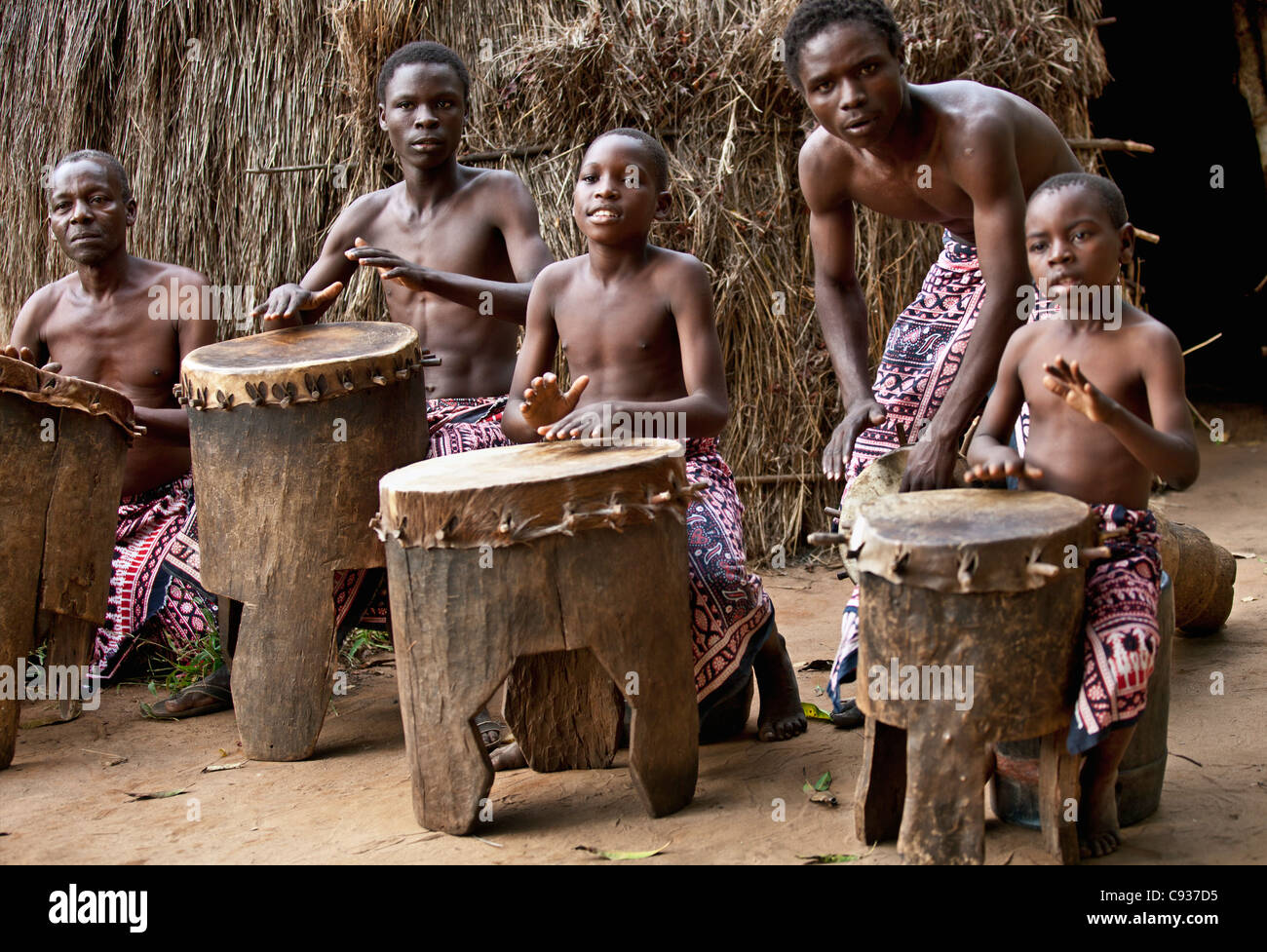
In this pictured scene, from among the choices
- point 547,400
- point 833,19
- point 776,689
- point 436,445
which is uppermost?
point 833,19

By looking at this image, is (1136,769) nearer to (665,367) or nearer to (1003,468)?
(1003,468)

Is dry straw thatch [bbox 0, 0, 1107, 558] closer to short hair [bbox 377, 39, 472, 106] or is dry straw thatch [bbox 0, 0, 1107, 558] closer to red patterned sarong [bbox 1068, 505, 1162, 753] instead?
short hair [bbox 377, 39, 472, 106]

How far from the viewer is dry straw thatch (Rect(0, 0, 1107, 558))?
5039mm

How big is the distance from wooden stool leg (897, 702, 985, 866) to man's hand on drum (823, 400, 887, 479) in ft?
2.58

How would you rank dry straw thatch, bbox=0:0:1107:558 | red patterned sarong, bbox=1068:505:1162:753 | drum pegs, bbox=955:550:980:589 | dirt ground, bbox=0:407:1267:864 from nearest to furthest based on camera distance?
drum pegs, bbox=955:550:980:589 → red patterned sarong, bbox=1068:505:1162:753 → dirt ground, bbox=0:407:1267:864 → dry straw thatch, bbox=0:0:1107:558

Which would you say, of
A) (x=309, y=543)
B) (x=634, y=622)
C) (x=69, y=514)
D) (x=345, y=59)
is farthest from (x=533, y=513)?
(x=345, y=59)

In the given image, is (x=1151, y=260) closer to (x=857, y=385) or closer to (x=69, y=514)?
(x=857, y=385)

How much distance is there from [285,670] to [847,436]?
151 centimetres

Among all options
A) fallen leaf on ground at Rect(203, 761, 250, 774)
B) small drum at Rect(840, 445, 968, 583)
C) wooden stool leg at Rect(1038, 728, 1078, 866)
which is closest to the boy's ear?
small drum at Rect(840, 445, 968, 583)

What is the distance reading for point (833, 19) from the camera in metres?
2.88

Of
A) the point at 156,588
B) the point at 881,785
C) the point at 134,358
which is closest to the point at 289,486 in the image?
the point at 156,588

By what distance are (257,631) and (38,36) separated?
3.69m

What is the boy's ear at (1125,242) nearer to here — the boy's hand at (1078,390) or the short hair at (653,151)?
the boy's hand at (1078,390)

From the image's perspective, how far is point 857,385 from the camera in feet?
10.6
